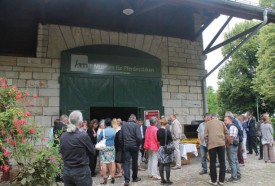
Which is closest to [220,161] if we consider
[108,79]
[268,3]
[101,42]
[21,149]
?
[21,149]

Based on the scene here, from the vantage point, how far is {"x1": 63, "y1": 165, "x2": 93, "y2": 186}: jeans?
11.2 ft

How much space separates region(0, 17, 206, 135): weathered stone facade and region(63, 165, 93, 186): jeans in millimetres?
5041

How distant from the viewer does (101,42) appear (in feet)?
30.3

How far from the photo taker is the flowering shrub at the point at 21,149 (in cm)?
404

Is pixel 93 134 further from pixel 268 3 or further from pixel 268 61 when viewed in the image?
pixel 268 3

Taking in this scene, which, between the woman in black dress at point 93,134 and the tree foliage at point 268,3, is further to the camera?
the tree foliage at point 268,3

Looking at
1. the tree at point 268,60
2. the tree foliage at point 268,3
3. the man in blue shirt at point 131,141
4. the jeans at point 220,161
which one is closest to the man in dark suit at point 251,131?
the jeans at point 220,161

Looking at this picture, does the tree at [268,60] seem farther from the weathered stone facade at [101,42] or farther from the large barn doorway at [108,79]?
the large barn doorway at [108,79]

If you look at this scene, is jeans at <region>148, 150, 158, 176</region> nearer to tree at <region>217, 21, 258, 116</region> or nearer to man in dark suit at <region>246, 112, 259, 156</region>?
man in dark suit at <region>246, 112, 259, 156</region>

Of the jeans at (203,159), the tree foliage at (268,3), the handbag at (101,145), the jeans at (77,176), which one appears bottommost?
the jeans at (203,159)

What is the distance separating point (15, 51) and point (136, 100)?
13.8 ft

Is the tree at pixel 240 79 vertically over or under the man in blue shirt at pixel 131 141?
over

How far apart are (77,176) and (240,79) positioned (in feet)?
82.6

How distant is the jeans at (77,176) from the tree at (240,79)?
2434 centimetres
